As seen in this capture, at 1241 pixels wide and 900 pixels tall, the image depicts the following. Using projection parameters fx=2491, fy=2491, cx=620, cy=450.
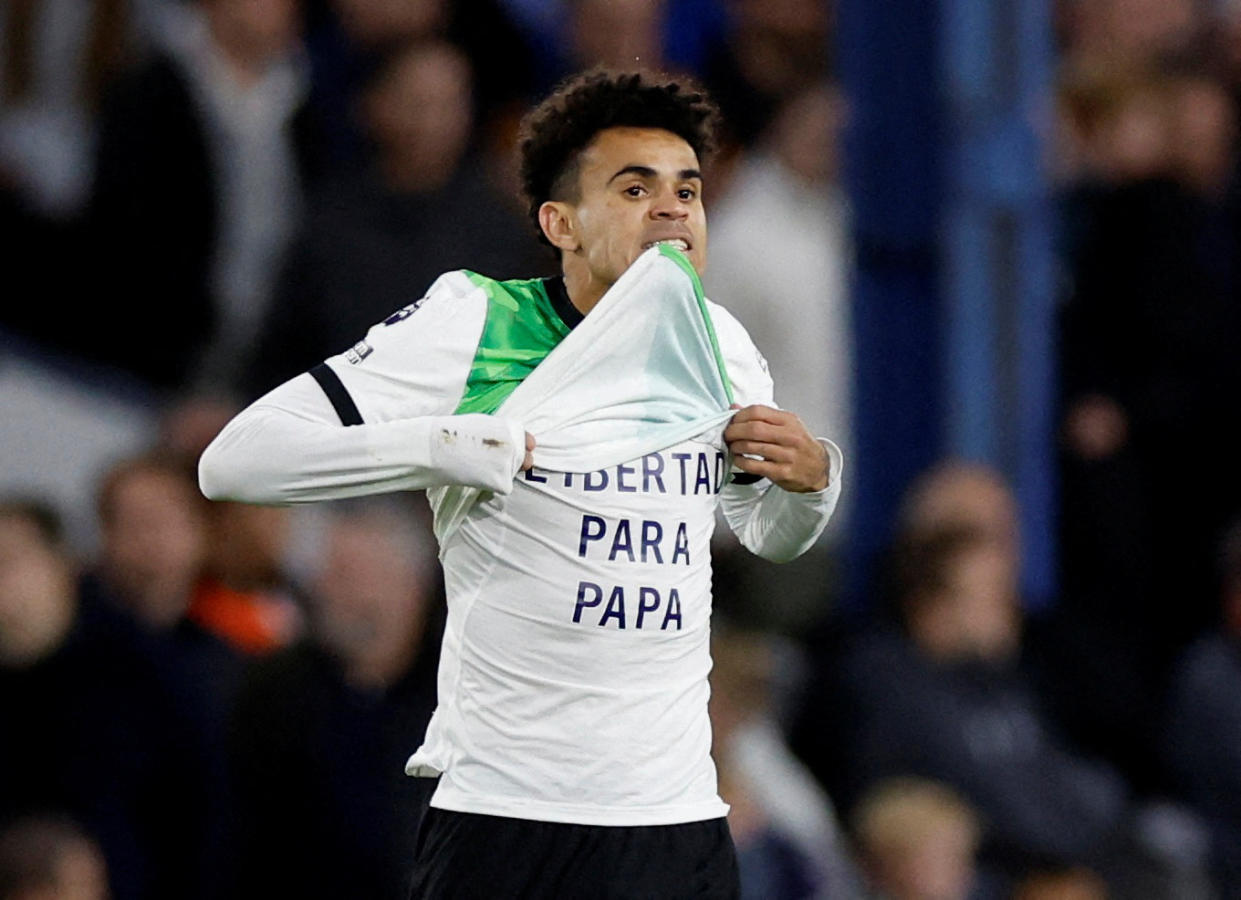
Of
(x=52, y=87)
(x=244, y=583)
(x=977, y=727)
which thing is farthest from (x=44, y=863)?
(x=52, y=87)

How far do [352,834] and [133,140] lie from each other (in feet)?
7.11

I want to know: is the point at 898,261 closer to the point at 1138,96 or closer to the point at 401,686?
the point at 1138,96

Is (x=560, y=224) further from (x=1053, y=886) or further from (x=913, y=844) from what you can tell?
(x=1053, y=886)

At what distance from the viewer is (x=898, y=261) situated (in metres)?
7.47

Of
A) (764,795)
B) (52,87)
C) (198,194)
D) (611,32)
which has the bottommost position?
(764,795)

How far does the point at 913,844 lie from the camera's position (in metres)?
6.11

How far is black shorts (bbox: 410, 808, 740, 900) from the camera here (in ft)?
11.6

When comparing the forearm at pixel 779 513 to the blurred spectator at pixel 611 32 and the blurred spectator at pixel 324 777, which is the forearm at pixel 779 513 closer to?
the blurred spectator at pixel 324 777

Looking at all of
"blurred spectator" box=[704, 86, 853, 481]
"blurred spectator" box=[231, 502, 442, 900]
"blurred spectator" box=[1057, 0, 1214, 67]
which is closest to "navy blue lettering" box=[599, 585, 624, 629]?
"blurred spectator" box=[231, 502, 442, 900]

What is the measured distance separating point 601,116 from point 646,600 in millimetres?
725

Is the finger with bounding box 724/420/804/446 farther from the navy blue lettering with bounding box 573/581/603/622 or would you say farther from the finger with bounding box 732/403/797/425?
the navy blue lettering with bounding box 573/581/603/622

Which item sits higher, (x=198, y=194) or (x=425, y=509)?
(x=198, y=194)

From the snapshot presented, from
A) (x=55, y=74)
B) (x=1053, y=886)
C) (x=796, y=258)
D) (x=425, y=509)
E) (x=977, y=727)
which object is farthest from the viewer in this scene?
(x=55, y=74)

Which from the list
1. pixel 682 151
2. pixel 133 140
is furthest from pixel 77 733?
pixel 682 151
